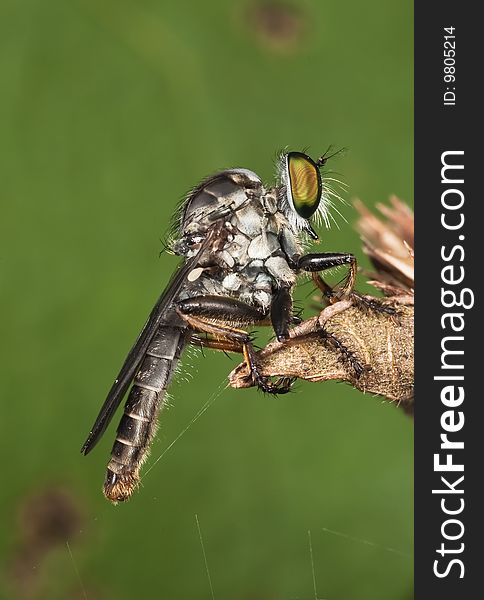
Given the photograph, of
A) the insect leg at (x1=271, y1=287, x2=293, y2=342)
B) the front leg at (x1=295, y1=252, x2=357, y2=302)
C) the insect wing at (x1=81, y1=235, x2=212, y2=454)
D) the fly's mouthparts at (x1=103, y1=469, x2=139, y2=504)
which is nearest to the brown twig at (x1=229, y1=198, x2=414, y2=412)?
the insect leg at (x1=271, y1=287, x2=293, y2=342)

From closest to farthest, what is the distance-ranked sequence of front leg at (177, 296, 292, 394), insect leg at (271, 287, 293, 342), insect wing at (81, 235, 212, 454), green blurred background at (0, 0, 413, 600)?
insect leg at (271, 287, 293, 342)
insect wing at (81, 235, 212, 454)
front leg at (177, 296, 292, 394)
green blurred background at (0, 0, 413, 600)

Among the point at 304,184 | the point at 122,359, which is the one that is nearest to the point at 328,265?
the point at 304,184

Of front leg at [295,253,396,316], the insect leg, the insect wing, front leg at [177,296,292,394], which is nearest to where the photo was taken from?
the insect leg

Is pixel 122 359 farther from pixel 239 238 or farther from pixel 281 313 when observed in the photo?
pixel 281 313

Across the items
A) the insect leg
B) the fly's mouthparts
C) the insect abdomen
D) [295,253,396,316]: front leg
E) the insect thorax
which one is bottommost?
the fly's mouthparts

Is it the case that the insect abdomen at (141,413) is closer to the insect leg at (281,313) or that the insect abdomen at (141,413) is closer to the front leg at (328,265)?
the insect leg at (281,313)

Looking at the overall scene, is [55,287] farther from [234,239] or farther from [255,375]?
[255,375]

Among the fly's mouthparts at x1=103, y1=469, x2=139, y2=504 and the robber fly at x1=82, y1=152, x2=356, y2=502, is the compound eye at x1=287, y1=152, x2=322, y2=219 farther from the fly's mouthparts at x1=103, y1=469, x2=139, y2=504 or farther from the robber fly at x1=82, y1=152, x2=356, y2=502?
the fly's mouthparts at x1=103, y1=469, x2=139, y2=504
